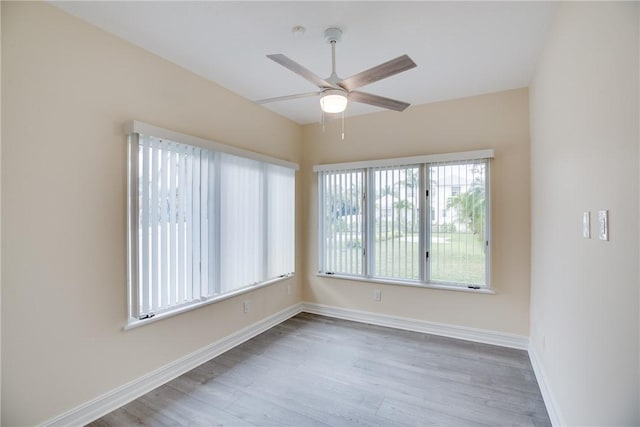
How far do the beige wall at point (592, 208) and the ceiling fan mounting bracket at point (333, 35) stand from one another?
1.38 m

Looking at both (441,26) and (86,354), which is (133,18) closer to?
(441,26)

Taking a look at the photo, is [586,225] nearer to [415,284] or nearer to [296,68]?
[296,68]

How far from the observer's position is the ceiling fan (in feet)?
6.12

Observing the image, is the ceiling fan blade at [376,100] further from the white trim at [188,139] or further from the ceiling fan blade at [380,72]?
the white trim at [188,139]

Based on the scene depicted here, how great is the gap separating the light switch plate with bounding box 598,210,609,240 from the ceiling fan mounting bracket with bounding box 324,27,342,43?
1.92 meters

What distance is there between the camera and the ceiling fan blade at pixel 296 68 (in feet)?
5.85

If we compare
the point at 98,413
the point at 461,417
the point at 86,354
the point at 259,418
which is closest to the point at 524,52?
the point at 461,417

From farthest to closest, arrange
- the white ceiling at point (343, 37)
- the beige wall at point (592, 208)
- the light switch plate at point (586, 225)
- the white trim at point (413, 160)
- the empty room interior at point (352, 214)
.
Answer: the white trim at point (413, 160)
the white ceiling at point (343, 37)
the empty room interior at point (352, 214)
the light switch plate at point (586, 225)
the beige wall at point (592, 208)

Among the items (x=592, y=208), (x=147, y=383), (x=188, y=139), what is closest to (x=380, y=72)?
(x=592, y=208)

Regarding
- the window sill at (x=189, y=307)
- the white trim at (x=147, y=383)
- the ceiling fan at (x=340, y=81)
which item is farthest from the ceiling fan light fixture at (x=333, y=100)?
the white trim at (x=147, y=383)

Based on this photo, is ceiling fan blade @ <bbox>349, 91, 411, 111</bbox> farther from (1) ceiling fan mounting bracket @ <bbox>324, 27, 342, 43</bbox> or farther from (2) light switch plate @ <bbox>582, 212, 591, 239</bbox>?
(2) light switch plate @ <bbox>582, 212, 591, 239</bbox>

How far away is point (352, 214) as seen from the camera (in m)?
4.06

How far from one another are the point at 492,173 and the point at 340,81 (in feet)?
7.13

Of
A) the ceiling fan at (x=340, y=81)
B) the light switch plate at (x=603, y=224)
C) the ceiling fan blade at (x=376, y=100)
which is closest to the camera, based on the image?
the light switch plate at (x=603, y=224)
